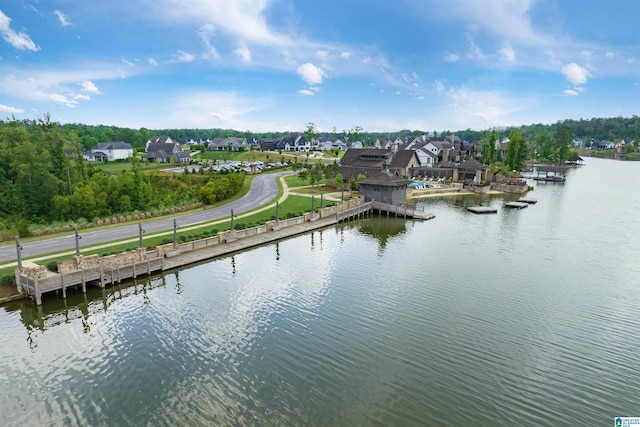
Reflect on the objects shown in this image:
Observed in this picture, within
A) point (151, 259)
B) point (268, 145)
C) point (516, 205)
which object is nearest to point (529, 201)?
point (516, 205)

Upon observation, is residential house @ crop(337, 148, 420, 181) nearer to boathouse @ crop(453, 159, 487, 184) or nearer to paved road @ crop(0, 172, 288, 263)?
boathouse @ crop(453, 159, 487, 184)

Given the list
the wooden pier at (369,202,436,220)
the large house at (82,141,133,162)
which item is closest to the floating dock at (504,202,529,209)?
the wooden pier at (369,202,436,220)

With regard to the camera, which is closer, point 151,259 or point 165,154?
point 151,259

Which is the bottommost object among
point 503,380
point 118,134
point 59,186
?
point 503,380

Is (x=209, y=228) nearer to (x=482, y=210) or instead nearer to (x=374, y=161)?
(x=482, y=210)

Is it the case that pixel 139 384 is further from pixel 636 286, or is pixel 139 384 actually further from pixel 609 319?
pixel 636 286

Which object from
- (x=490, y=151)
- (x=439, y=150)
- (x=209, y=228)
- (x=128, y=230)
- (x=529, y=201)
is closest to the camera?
(x=128, y=230)

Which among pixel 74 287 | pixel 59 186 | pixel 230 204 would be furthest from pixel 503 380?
pixel 59 186
